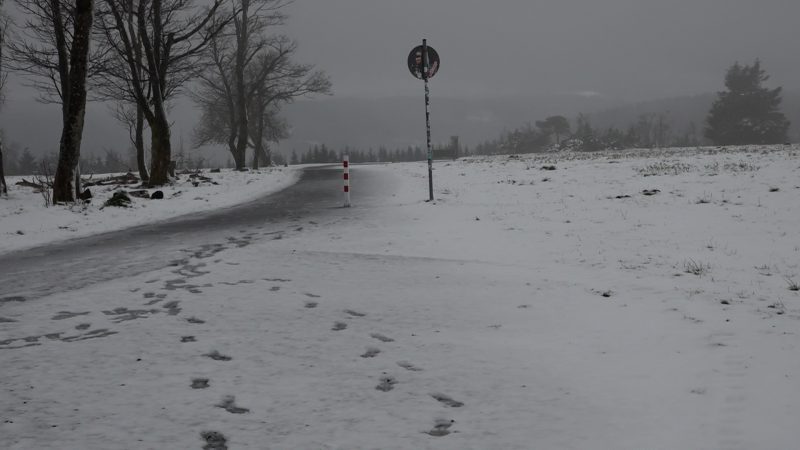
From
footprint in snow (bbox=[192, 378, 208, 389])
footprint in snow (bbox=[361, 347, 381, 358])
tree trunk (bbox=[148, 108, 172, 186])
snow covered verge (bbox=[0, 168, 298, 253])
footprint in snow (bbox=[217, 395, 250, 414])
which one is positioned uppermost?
tree trunk (bbox=[148, 108, 172, 186])

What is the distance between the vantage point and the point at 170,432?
225cm

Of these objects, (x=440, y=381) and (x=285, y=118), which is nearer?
(x=440, y=381)

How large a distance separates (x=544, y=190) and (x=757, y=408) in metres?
11.1

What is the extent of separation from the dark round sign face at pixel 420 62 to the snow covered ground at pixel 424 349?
553 cm

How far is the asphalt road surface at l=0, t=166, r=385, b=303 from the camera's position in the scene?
518 cm

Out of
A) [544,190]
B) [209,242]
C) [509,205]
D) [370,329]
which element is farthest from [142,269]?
[544,190]

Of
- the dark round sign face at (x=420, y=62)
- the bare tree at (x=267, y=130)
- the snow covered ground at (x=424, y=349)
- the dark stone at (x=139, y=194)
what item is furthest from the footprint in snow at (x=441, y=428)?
the bare tree at (x=267, y=130)

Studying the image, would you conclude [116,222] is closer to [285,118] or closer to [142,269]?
[142,269]

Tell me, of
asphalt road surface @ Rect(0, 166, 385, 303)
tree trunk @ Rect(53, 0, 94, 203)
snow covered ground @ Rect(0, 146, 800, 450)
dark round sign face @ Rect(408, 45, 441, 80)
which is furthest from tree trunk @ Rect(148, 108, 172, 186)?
snow covered ground @ Rect(0, 146, 800, 450)

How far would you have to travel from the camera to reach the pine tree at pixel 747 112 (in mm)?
58000

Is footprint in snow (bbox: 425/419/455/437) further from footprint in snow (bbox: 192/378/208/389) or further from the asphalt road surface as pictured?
the asphalt road surface

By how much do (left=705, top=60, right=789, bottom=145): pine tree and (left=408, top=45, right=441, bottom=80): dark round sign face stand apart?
6170 centimetres

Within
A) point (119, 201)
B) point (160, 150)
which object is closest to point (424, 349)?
point (119, 201)

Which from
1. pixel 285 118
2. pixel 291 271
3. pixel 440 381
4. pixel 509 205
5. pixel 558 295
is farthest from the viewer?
pixel 285 118
